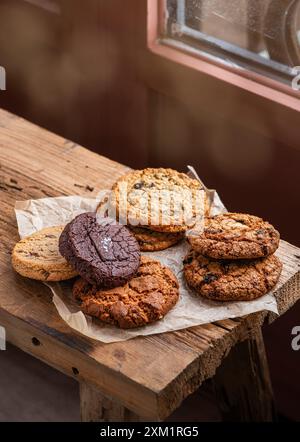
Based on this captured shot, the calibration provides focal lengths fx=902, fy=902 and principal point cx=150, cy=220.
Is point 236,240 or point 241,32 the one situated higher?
point 241,32

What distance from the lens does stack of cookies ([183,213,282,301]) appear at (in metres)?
1.69

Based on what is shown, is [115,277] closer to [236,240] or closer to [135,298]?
[135,298]

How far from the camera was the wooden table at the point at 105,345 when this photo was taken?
158 centimetres

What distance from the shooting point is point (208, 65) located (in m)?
2.29

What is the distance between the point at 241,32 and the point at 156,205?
0.62 metres

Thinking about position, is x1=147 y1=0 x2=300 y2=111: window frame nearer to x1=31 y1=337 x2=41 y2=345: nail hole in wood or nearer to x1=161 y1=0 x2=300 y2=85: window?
x1=161 y1=0 x2=300 y2=85: window

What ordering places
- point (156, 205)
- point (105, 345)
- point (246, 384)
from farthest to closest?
point (246, 384) < point (156, 205) < point (105, 345)

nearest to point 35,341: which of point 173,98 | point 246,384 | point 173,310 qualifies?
point 173,310

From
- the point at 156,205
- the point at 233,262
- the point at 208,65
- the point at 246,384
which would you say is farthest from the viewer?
the point at 208,65

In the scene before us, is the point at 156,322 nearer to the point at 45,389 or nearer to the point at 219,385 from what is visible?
the point at 219,385

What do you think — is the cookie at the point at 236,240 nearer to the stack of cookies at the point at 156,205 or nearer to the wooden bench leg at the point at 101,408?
the stack of cookies at the point at 156,205

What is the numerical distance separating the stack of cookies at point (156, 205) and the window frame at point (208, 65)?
37 centimetres

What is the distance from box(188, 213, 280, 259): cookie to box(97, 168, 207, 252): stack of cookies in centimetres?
6
